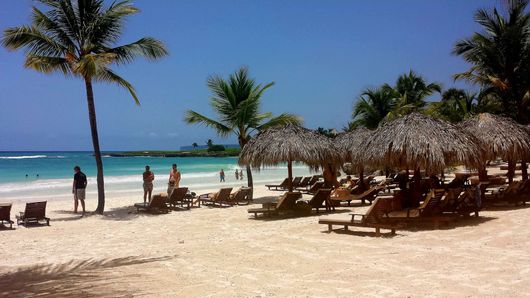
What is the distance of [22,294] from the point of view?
521 centimetres

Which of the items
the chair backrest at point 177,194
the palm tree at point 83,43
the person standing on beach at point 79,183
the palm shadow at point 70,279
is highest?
the palm tree at point 83,43

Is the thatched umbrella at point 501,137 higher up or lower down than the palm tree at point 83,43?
lower down

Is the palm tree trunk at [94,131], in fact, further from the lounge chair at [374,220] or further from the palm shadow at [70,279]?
the lounge chair at [374,220]

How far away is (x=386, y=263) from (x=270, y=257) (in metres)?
1.71

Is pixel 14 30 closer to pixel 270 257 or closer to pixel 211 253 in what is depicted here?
pixel 211 253

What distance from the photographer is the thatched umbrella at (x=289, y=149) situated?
1276 cm

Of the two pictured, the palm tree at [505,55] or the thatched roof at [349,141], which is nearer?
the thatched roof at [349,141]

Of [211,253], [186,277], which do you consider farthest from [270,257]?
[186,277]

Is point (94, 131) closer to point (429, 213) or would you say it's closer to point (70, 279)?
point (70, 279)

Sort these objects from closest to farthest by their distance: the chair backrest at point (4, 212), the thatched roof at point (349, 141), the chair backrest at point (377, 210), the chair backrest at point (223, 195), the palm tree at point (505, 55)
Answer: the chair backrest at point (377, 210) < the chair backrest at point (4, 212) < the chair backrest at point (223, 195) < the thatched roof at point (349, 141) < the palm tree at point (505, 55)

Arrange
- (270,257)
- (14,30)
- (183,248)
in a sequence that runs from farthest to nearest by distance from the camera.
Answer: (14,30) < (183,248) < (270,257)

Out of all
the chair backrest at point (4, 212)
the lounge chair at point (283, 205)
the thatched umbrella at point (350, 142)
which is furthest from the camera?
the thatched umbrella at point (350, 142)

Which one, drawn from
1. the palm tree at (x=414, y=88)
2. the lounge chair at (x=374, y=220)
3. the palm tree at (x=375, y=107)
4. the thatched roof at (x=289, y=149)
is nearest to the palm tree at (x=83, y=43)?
the thatched roof at (x=289, y=149)

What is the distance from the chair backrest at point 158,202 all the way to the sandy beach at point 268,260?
7.43ft
